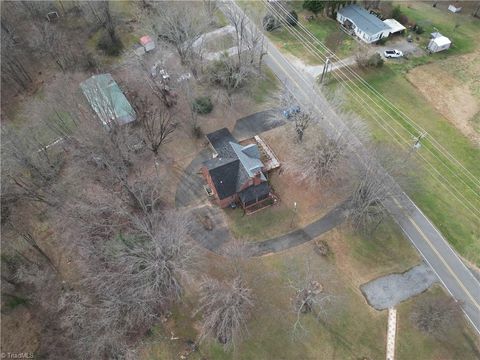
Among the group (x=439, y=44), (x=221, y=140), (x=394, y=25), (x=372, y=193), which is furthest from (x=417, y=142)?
(x=394, y=25)

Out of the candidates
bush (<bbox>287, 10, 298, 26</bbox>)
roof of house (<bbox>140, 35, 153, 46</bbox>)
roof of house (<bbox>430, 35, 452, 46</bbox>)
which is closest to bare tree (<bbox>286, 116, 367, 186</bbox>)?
roof of house (<bbox>430, 35, 452, 46</bbox>)

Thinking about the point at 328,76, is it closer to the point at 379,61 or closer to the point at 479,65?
the point at 379,61

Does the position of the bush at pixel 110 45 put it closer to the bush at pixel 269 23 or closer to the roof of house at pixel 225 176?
the bush at pixel 269 23

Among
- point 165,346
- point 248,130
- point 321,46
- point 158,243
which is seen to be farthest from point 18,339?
point 321,46

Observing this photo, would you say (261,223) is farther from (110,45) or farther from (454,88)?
(110,45)

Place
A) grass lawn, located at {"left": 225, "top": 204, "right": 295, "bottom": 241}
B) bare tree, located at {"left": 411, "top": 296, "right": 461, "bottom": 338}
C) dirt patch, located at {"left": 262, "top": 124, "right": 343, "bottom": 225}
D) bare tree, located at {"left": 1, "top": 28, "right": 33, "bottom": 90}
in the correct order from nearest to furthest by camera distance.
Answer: bare tree, located at {"left": 411, "top": 296, "right": 461, "bottom": 338}, grass lawn, located at {"left": 225, "top": 204, "right": 295, "bottom": 241}, dirt patch, located at {"left": 262, "top": 124, "right": 343, "bottom": 225}, bare tree, located at {"left": 1, "top": 28, "right": 33, "bottom": 90}

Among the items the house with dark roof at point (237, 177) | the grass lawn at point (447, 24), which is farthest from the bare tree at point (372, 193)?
the grass lawn at point (447, 24)

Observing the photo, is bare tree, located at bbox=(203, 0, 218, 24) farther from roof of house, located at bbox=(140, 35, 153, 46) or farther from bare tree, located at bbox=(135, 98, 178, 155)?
bare tree, located at bbox=(135, 98, 178, 155)
